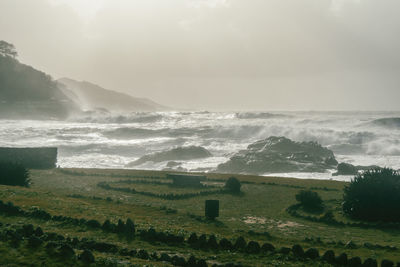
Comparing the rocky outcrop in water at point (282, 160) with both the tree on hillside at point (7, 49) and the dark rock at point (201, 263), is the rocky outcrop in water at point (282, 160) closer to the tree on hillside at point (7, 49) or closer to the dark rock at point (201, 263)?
the dark rock at point (201, 263)

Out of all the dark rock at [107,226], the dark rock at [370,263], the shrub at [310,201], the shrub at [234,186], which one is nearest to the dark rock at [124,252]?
the dark rock at [107,226]

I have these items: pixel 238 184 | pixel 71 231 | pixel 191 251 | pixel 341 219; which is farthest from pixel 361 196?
pixel 71 231

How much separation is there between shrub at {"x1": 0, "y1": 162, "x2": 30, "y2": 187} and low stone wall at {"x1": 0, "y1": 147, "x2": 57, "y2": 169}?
8123 mm

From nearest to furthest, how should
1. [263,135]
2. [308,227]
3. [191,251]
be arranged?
[191,251], [308,227], [263,135]

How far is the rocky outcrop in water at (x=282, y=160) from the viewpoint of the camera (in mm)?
47638

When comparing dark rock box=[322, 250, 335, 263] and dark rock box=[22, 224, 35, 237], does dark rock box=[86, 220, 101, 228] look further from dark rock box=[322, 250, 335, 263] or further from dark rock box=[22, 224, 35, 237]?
dark rock box=[322, 250, 335, 263]

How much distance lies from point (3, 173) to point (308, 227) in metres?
17.7

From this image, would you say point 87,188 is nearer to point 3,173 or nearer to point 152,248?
point 3,173

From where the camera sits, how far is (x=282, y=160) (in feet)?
161

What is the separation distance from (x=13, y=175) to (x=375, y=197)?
2000 cm

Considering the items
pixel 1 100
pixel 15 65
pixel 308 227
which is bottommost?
pixel 308 227

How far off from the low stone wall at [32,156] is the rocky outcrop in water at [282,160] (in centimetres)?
1907

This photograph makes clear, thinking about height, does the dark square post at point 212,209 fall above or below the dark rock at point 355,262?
above

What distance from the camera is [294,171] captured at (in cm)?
4606
